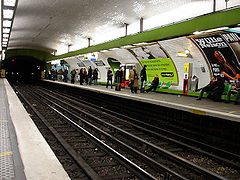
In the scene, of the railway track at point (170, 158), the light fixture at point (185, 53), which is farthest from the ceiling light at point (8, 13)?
the light fixture at point (185, 53)

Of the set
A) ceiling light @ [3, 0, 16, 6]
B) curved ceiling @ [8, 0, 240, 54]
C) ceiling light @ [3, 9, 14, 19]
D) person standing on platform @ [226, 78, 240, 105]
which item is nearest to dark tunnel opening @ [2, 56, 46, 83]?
curved ceiling @ [8, 0, 240, 54]

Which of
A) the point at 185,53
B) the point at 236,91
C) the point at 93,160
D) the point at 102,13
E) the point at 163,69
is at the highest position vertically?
the point at 102,13

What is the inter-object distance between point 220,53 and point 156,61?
4.74 meters

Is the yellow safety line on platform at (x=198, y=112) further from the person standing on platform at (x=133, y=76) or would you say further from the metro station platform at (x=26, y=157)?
the person standing on platform at (x=133, y=76)

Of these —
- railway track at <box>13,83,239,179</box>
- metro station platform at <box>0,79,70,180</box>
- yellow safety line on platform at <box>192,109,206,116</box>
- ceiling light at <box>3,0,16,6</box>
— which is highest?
ceiling light at <box>3,0,16,6</box>

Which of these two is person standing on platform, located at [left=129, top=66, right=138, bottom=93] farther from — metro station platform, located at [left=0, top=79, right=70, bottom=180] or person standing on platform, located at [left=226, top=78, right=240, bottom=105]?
metro station platform, located at [left=0, top=79, right=70, bottom=180]

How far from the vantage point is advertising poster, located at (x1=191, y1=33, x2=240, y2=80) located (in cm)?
935

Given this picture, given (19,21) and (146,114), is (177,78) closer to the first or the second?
(146,114)

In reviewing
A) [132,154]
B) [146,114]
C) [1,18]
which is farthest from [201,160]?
[1,18]

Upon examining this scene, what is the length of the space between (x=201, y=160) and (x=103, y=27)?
40.0 feet

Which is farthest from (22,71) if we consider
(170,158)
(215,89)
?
(170,158)

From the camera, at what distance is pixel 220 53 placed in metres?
9.99

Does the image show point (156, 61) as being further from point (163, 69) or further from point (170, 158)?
point (170, 158)

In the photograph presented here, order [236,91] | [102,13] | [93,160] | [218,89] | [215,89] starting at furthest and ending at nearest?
1. [102,13]
2. [215,89]
3. [218,89]
4. [236,91]
5. [93,160]
